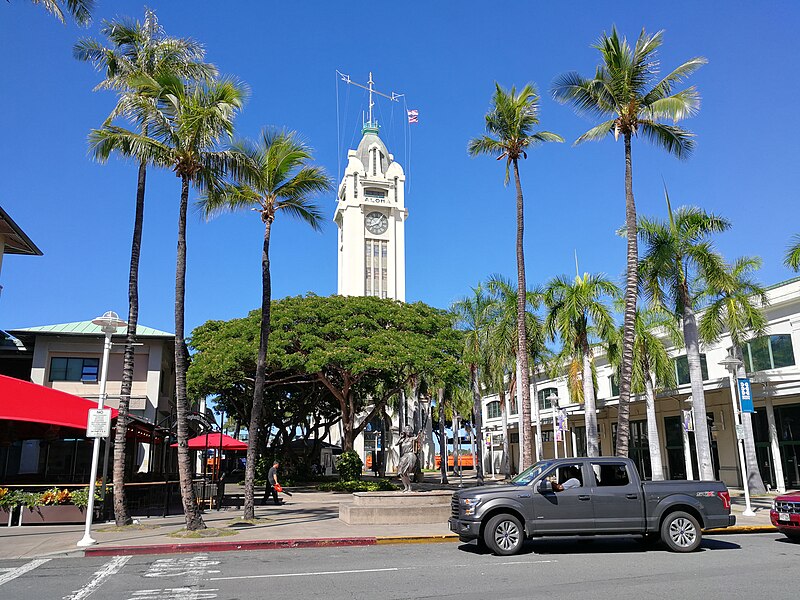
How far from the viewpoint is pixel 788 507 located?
43.5 feet

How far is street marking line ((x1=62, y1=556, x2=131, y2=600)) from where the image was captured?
8.66 m

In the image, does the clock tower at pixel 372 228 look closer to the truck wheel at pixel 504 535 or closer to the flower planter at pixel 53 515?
the flower planter at pixel 53 515

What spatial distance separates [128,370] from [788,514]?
15.8 meters

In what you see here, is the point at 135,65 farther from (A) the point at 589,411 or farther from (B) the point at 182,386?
(A) the point at 589,411

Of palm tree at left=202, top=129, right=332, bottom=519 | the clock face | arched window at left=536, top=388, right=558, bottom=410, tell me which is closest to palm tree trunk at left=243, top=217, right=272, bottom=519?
palm tree at left=202, top=129, right=332, bottom=519

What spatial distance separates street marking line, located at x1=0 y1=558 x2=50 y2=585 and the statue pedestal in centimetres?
744

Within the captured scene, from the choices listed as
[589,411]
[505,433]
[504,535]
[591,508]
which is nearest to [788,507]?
[591,508]

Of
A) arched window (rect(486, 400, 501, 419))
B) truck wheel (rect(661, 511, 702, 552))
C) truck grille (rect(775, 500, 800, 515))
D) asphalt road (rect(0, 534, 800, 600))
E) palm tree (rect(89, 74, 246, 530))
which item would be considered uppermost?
palm tree (rect(89, 74, 246, 530))

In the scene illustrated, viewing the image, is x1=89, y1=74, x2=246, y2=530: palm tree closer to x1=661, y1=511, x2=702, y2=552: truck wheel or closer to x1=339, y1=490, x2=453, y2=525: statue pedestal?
x1=339, y1=490, x2=453, y2=525: statue pedestal

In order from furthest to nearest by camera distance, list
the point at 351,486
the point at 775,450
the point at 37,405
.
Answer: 1. the point at 351,486
2. the point at 775,450
3. the point at 37,405

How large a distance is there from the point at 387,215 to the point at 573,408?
56001mm

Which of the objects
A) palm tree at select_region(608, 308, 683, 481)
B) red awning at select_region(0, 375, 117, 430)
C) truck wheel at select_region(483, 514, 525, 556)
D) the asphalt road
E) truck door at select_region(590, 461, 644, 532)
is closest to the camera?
the asphalt road

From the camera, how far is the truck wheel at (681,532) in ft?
39.5

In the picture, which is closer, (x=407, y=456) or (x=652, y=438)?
(x=407, y=456)
